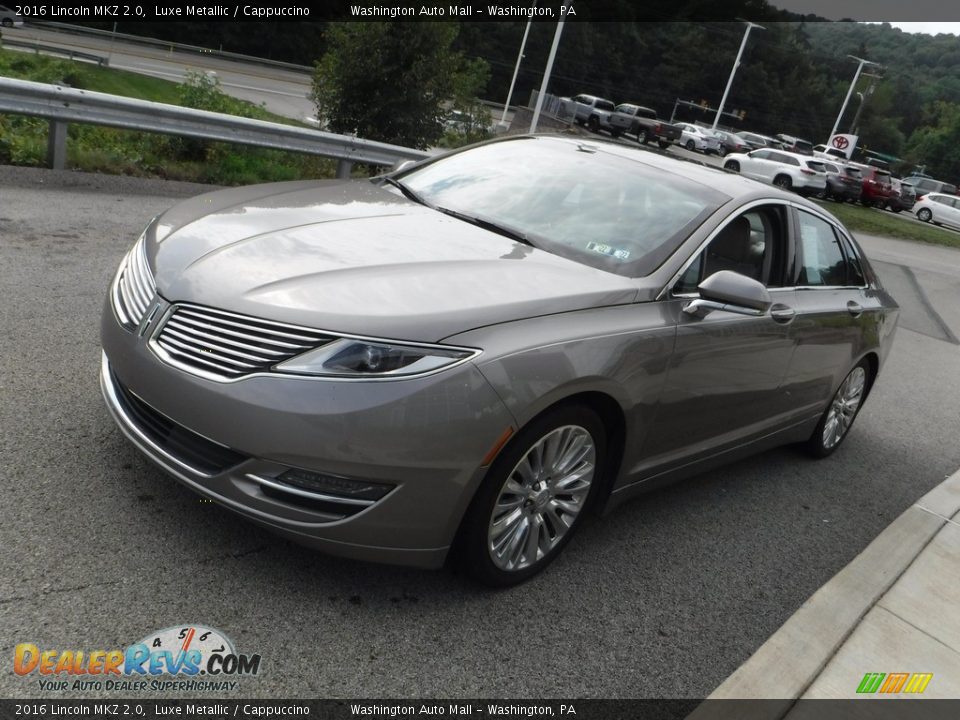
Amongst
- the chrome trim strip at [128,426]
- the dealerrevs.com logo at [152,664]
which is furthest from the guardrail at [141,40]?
the dealerrevs.com logo at [152,664]

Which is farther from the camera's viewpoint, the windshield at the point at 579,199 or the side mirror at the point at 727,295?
the windshield at the point at 579,199

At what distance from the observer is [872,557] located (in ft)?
14.6

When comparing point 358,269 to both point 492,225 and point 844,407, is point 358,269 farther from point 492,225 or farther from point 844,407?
point 844,407

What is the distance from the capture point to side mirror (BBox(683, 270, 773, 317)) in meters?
3.69

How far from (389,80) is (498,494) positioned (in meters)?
13.8

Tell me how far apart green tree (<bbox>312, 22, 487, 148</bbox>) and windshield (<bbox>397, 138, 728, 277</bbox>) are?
11468mm

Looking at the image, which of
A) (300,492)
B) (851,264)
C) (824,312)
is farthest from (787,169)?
(300,492)

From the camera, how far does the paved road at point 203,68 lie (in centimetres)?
3400

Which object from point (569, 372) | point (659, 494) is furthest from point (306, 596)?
point (659, 494)

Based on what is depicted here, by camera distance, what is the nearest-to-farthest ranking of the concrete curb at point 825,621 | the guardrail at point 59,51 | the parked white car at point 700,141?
the concrete curb at point 825,621 → the guardrail at point 59,51 → the parked white car at point 700,141

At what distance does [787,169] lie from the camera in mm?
37438

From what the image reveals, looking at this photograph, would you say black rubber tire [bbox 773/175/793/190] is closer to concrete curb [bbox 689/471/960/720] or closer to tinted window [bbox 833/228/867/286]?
tinted window [bbox 833/228/867/286]

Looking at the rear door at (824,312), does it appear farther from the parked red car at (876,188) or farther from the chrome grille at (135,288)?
the parked red car at (876,188)

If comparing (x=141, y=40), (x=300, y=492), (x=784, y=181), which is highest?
(x=300, y=492)
